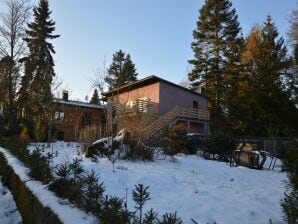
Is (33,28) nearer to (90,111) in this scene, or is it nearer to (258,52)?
(90,111)

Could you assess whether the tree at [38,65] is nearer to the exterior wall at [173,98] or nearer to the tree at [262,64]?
the exterior wall at [173,98]

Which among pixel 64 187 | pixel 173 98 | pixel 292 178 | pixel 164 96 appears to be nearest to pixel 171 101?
pixel 173 98

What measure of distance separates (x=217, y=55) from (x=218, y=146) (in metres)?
25.6

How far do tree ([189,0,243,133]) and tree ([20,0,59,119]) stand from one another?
57.3 feet

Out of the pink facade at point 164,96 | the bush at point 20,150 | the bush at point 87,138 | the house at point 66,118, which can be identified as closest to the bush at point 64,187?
the bush at point 20,150

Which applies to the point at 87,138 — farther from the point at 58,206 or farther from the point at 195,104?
the point at 195,104

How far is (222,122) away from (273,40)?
10508 mm

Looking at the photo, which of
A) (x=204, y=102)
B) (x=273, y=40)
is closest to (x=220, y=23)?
(x=273, y=40)

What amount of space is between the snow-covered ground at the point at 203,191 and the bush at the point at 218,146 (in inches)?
193

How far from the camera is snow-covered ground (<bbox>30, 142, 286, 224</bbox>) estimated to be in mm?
5832

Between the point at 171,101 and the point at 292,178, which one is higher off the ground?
the point at 171,101

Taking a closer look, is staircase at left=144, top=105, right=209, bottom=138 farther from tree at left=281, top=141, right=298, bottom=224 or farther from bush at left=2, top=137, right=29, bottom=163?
tree at left=281, top=141, right=298, bottom=224

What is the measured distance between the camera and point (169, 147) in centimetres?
1273

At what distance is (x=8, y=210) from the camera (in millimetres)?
6508
